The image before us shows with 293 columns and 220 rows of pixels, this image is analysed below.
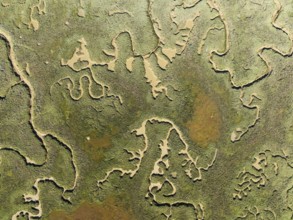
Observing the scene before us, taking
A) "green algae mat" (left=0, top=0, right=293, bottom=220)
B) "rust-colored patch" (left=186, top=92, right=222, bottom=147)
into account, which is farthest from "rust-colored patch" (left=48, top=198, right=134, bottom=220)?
"rust-colored patch" (left=186, top=92, right=222, bottom=147)

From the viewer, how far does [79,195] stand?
2.86 meters

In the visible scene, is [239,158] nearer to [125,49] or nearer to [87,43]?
[125,49]

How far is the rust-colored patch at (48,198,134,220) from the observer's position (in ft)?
9.36

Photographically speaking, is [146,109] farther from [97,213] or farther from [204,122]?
[97,213]

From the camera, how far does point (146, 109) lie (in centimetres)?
290

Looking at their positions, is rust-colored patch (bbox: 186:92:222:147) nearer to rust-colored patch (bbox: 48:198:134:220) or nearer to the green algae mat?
the green algae mat

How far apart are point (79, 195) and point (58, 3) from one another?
4.14 ft

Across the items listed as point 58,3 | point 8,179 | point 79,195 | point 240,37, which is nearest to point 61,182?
point 79,195

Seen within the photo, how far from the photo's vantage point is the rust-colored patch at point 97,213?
2.85m

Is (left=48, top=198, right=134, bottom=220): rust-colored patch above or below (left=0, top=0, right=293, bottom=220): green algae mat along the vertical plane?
below

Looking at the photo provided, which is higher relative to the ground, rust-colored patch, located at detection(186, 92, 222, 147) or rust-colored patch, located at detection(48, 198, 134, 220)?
rust-colored patch, located at detection(186, 92, 222, 147)

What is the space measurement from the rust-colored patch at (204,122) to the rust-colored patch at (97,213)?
676 mm

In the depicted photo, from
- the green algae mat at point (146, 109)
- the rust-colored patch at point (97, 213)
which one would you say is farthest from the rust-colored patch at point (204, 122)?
the rust-colored patch at point (97, 213)

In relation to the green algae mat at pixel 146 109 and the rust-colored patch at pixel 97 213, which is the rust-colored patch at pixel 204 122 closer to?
the green algae mat at pixel 146 109
